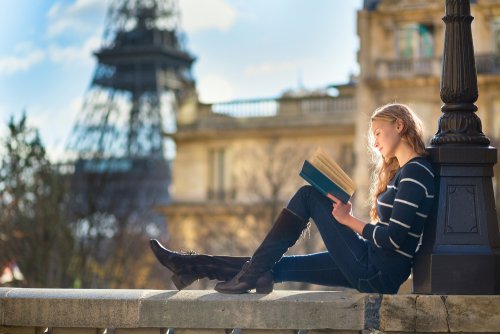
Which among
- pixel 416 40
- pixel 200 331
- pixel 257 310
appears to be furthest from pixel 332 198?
pixel 416 40

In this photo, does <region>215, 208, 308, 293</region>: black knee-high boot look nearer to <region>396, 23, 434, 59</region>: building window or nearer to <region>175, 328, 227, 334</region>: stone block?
<region>175, 328, 227, 334</region>: stone block

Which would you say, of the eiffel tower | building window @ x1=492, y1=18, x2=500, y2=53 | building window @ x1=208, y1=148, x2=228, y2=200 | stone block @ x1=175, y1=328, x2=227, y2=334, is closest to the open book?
stone block @ x1=175, y1=328, x2=227, y2=334

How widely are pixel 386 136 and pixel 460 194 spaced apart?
68 centimetres

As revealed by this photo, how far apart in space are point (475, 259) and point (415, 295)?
0.66 meters

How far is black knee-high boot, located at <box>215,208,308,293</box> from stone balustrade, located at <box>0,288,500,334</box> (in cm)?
18

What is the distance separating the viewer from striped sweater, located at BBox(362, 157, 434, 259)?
10.1 meters

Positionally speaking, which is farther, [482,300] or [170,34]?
[170,34]

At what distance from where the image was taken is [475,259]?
1005cm

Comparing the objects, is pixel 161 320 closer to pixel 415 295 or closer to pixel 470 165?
pixel 415 295

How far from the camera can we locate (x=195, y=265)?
10.9 metres

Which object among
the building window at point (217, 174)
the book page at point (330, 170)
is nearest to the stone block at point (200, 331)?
the book page at point (330, 170)

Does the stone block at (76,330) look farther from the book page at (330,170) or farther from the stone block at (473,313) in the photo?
the stone block at (473,313)

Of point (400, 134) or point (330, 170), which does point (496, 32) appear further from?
point (330, 170)

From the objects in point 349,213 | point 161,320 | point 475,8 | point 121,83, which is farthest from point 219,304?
point 121,83
